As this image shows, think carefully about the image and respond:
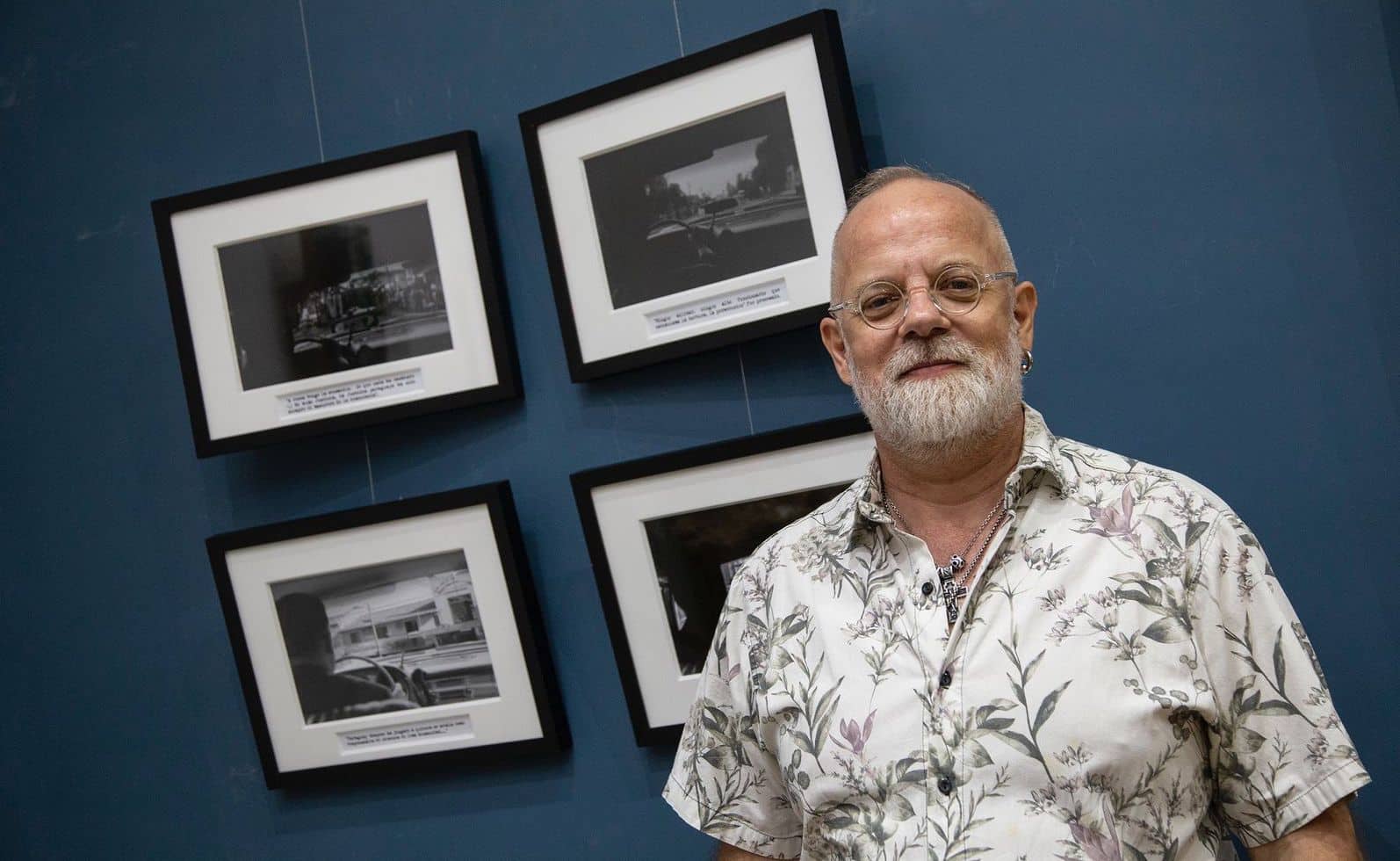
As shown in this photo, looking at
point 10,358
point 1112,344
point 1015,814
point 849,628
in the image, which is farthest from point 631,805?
point 10,358

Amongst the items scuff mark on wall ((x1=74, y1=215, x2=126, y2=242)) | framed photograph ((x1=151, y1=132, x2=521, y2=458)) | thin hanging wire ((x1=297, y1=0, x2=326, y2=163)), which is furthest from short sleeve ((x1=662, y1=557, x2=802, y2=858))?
scuff mark on wall ((x1=74, y1=215, x2=126, y2=242))

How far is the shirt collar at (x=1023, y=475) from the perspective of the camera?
1.29 metres

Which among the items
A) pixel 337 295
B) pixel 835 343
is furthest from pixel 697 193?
pixel 337 295

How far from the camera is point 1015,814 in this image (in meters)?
1.19

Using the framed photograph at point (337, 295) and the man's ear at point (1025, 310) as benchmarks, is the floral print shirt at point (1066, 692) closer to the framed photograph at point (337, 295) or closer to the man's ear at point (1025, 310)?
the man's ear at point (1025, 310)

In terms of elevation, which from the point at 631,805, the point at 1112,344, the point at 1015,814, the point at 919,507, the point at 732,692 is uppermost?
the point at 1112,344

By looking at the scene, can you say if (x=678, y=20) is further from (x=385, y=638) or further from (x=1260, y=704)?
(x=1260, y=704)

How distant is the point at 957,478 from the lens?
1358 mm

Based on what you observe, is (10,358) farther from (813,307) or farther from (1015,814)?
(1015,814)

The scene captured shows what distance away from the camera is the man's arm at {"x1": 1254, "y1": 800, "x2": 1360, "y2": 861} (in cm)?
117

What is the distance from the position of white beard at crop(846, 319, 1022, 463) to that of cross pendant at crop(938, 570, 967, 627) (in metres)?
0.13

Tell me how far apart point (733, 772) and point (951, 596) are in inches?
14.2

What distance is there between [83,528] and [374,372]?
68 cm
